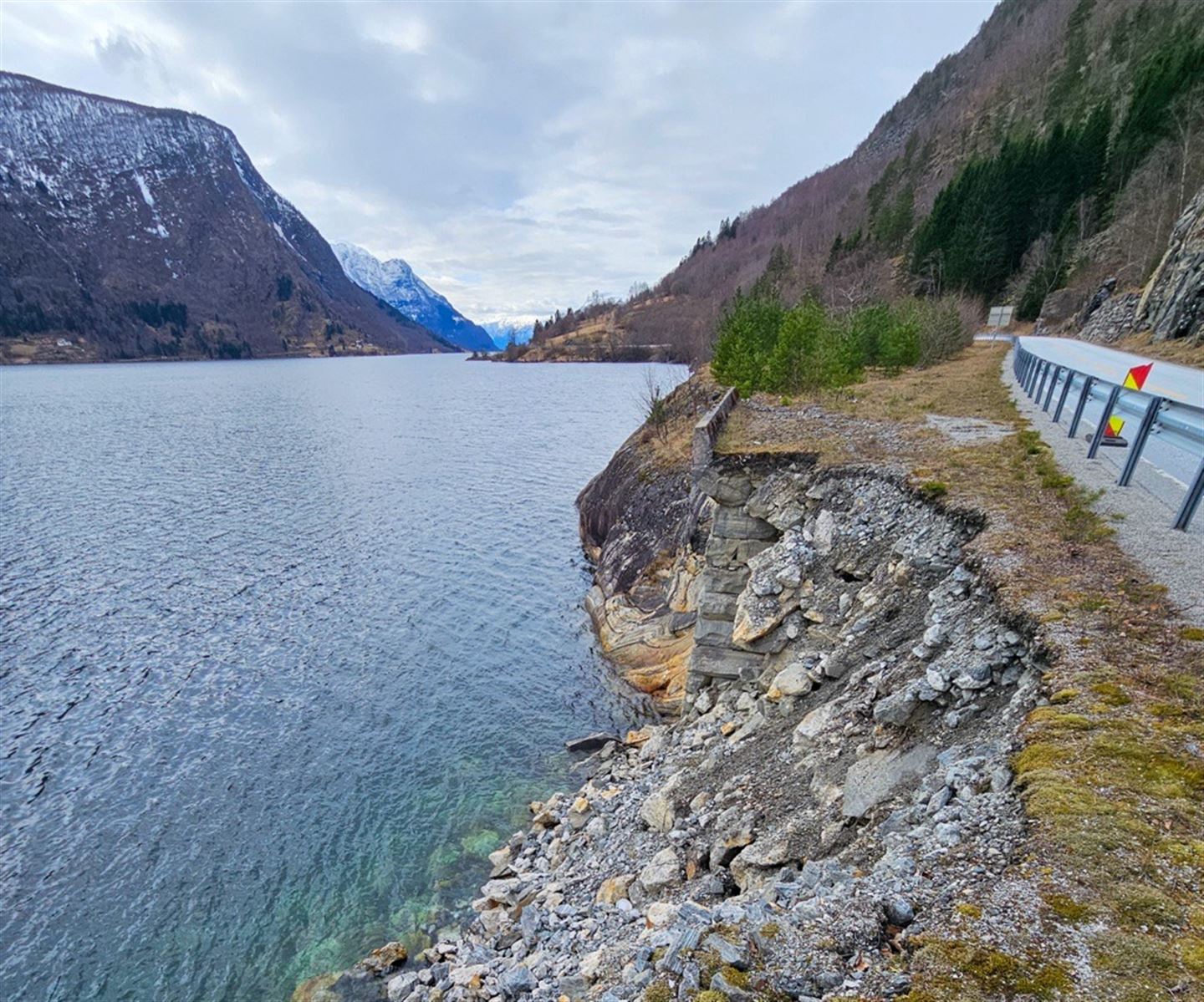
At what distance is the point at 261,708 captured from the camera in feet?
64.2

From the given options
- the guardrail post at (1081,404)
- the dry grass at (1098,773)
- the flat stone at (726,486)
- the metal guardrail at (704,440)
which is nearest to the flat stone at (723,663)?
the flat stone at (726,486)

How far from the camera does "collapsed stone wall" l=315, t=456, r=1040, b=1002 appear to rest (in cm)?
433

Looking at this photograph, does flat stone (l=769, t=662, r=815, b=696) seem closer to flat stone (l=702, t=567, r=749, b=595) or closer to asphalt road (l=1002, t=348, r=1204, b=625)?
flat stone (l=702, t=567, r=749, b=595)

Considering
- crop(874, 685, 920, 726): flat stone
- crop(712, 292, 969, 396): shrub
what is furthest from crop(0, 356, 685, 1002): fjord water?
crop(712, 292, 969, 396): shrub

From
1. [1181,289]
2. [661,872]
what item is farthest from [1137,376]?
[1181,289]

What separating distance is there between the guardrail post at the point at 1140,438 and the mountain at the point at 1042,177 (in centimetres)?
4367

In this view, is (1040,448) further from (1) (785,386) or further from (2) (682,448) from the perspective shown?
(2) (682,448)

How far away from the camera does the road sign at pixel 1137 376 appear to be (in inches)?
409

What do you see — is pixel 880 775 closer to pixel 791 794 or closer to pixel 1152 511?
pixel 791 794

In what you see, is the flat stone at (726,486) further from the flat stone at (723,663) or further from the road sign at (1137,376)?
the road sign at (1137,376)

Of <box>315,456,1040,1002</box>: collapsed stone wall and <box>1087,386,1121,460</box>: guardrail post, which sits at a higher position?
<box>1087,386,1121,460</box>: guardrail post

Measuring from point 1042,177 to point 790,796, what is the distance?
261 ft

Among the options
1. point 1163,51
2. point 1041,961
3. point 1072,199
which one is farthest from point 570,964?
point 1163,51

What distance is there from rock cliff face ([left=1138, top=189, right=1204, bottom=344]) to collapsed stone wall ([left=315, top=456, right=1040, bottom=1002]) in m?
26.7
